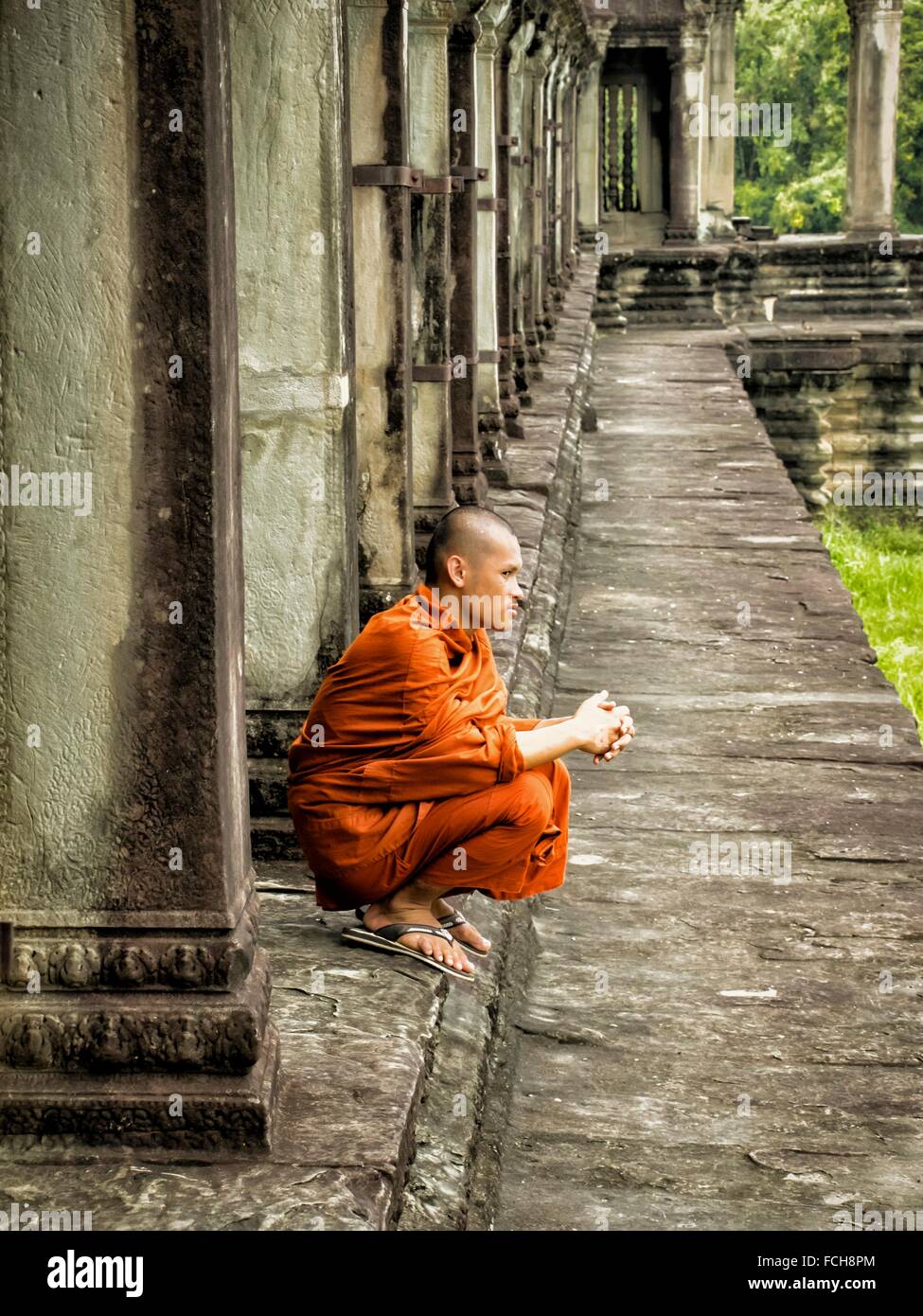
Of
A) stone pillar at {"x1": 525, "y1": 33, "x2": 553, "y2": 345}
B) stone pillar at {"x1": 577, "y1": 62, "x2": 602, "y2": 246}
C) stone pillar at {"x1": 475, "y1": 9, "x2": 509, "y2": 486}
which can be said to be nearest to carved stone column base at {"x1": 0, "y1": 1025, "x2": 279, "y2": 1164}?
stone pillar at {"x1": 475, "y1": 9, "x2": 509, "y2": 486}

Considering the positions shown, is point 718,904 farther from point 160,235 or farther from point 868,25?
point 868,25

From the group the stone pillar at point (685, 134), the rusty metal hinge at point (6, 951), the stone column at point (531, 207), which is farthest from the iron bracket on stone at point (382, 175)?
the stone pillar at point (685, 134)

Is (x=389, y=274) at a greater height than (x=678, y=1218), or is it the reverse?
(x=389, y=274)

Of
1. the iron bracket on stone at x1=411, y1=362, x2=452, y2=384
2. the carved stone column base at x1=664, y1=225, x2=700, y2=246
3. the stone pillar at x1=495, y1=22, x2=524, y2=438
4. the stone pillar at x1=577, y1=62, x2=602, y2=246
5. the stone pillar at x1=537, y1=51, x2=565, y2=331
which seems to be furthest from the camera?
the stone pillar at x1=577, y1=62, x2=602, y2=246

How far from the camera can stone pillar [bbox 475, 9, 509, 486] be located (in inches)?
328

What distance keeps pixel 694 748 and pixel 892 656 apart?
24.3 feet

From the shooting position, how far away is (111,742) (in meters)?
2.54

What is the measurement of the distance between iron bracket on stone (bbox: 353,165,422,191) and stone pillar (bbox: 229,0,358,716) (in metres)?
0.69

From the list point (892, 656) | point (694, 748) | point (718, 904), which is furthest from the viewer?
point (892, 656)

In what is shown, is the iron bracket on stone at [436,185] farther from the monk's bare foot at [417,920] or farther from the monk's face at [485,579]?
the monk's bare foot at [417,920]

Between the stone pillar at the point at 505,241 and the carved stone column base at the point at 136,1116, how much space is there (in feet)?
22.3

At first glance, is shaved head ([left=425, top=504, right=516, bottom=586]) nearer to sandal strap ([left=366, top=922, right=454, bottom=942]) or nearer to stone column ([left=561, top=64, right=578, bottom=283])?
sandal strap ([left=366, top=922, right=454, bottom=942])

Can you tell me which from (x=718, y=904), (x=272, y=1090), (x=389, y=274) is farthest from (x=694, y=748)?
(x=272, y=1090)

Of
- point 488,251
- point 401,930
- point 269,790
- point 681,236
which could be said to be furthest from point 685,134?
point 401,930
